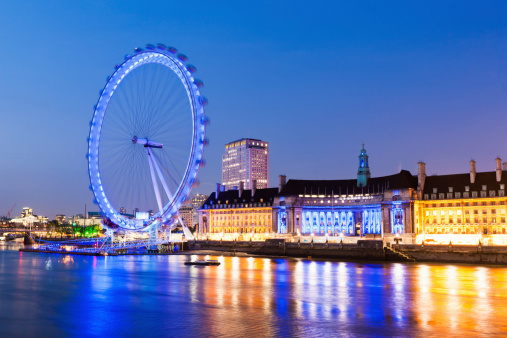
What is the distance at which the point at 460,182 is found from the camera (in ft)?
348

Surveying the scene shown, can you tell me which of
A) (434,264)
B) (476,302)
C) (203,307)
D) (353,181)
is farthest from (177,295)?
(353,181)

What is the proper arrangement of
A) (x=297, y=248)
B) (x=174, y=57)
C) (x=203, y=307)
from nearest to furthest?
(x=203, y=307) < (x=174, y=57) < (x=297, y=248)

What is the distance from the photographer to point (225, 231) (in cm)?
14425

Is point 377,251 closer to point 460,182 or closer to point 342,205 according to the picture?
point 460,182

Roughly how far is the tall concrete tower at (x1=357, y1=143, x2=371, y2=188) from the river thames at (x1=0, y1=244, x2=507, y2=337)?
65545 millimetres

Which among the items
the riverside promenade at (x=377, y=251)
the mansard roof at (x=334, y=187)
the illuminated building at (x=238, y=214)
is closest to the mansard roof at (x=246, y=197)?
the illuminated building at (x=238, y=214)

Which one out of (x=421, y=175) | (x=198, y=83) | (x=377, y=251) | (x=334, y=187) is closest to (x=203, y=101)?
(x=198, y=83)

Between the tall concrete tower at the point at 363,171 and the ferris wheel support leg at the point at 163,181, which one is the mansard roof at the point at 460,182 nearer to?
the tall concrete tower at the point at 363,171

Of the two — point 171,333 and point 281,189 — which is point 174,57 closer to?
point 171,333

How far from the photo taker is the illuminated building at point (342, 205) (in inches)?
4452

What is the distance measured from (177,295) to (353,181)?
92.3 meters

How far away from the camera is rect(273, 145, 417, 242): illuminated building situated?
113 meters

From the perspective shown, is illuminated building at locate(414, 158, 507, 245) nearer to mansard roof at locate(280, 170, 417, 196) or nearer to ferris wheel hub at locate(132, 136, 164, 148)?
mansard roof at locate(280, 170, 417, 196)

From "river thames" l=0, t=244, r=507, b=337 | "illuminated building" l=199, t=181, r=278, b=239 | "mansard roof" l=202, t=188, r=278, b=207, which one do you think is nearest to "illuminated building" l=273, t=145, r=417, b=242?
"mansard roof" l=202, t=188, r=278, b=207
